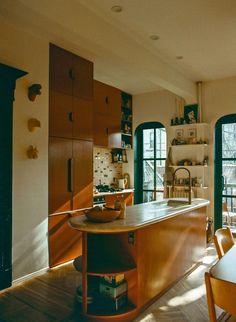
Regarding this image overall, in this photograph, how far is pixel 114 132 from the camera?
5996 mm

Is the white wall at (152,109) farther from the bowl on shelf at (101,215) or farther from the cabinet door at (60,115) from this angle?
the bowl on shelf at (101,215)

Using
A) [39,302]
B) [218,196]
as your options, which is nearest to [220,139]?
[218,196]

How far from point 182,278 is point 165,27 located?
3173 millimetres

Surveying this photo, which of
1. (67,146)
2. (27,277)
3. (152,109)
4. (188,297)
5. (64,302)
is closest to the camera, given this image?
(64,302)

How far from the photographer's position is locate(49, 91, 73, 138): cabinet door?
3.97m

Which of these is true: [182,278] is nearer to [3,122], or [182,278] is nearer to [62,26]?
[3,122]

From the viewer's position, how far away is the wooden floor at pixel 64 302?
2.70 m

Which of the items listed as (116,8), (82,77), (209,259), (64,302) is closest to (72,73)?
(82,77)

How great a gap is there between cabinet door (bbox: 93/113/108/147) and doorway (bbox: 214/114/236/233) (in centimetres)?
224

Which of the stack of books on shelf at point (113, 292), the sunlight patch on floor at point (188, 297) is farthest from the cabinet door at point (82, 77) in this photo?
the sunlight patch on floor at point (188, 297)

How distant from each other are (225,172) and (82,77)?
11.1 feet

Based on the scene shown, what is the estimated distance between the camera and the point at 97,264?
2.67 meters

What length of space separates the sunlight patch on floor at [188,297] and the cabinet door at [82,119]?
2.60 m

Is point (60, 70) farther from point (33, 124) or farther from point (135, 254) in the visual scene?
point (135, 254)
